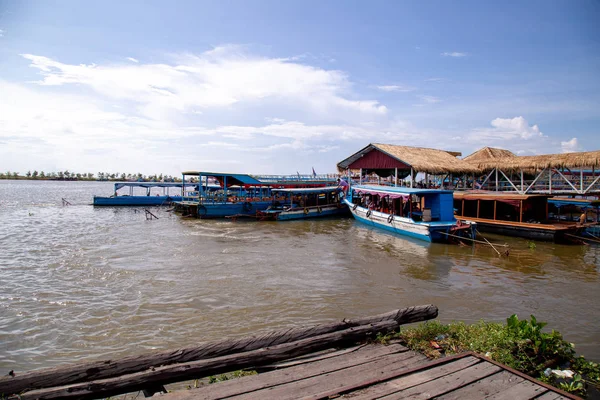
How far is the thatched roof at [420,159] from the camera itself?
23156 millimetres

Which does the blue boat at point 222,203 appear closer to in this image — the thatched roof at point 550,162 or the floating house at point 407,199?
the floating house at point 407,199

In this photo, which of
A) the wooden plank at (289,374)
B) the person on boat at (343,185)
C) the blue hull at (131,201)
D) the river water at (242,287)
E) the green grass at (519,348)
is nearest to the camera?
the wooden plank at (289,374)

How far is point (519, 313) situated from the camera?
7.61 m

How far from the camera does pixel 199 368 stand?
371 centimetres

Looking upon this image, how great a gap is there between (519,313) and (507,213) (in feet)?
42.3

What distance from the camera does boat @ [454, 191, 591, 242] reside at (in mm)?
16078

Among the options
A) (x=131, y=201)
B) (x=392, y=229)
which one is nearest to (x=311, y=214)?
(x=392, y=229)

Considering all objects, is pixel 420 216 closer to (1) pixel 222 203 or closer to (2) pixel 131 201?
(1) pixel 222 203

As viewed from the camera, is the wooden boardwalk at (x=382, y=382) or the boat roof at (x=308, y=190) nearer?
the wooden boardwalk at (x=382, y=382)

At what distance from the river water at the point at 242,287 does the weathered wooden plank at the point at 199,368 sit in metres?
2.81

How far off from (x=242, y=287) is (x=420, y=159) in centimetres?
1886

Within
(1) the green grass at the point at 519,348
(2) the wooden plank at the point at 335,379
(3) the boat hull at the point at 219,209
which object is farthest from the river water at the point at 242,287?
(3) the boat hull at the point at 219,209

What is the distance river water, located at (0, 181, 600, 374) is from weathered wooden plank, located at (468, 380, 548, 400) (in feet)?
11.3

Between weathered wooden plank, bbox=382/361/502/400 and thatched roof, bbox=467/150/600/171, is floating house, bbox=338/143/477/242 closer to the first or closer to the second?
thatched roof, bbox=467/150/600/171
